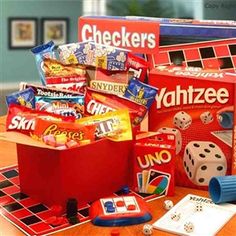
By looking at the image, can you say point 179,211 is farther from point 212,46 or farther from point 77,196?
point 212,46

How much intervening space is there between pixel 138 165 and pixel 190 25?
36 centimetres

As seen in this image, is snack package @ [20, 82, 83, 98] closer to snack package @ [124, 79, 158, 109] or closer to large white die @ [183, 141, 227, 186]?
snack package @ [124, 79, 158, 109]

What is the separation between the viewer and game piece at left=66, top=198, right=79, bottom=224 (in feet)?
2.91

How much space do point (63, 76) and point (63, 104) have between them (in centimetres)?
9

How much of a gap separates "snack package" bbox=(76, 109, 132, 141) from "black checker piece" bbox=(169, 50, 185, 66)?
0.24 metres

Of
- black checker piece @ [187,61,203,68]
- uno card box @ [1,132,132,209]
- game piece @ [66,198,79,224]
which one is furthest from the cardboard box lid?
black checker piece @ [187,61,203,68]

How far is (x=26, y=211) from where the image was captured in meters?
0.91

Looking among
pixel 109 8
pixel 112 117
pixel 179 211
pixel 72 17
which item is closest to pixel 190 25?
pixel 112 117

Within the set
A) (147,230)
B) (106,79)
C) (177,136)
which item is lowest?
(147,230)

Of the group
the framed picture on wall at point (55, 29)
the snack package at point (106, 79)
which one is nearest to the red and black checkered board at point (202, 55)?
the snack package at point (106, 79)

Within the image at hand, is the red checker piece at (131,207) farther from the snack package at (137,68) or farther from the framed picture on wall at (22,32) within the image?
the framed picture on wall at (22,32)

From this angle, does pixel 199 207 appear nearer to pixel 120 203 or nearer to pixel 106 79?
pixel 120 203

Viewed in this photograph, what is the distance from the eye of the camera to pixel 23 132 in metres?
0.92

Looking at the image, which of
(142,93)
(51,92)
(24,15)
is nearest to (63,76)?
(51,92)
